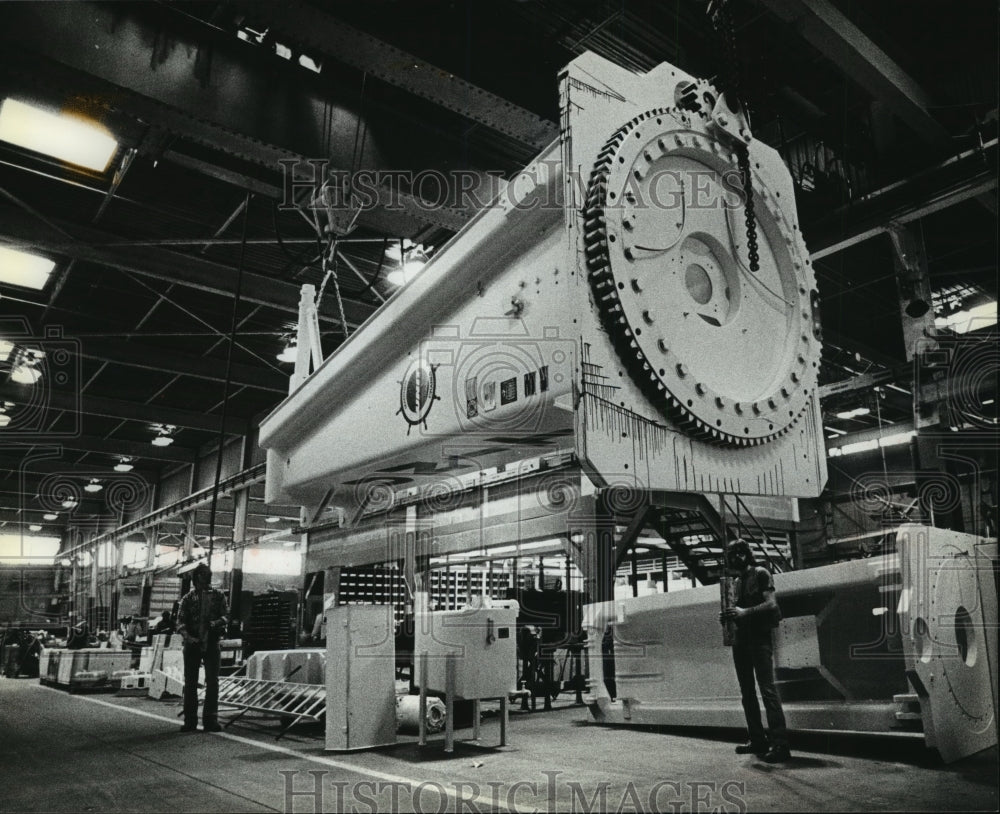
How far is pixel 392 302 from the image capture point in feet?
8.56

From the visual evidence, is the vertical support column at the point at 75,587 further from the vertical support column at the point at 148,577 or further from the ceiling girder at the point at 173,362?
the ceiling girder at the point at 173,362

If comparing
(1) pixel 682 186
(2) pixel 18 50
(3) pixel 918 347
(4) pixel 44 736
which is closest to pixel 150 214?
(2) pixel 18 50

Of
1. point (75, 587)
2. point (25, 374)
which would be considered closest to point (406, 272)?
point (25, 374)

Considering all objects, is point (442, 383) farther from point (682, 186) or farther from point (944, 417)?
point (944, 417)

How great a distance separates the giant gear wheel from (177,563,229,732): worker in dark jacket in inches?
253

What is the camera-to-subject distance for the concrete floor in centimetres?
359

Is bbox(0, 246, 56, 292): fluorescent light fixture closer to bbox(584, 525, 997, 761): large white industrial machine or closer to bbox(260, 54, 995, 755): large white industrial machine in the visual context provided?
bbox(584, 525, 997, 761): large white industrial machine

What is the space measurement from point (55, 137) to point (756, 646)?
24.8 ft

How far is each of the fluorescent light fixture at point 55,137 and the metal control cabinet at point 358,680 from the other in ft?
14.6

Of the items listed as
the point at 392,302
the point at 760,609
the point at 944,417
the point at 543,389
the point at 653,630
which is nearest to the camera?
the point at 543,389

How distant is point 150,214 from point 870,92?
831 cm

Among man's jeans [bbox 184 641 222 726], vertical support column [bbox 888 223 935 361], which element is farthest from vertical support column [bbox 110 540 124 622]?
vertical support column [bbox 888 223 935 361]

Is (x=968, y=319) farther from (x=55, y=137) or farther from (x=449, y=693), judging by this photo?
(x=55, y=137)

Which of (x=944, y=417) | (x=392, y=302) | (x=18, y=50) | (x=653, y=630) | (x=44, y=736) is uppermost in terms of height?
(x=18, y=50)
